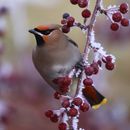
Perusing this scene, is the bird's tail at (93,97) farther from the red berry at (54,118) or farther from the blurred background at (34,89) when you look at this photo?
the blurred background at (34,89)

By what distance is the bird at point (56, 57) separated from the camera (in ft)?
4.65

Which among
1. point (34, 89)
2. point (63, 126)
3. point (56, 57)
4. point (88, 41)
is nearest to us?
point (88, 41)

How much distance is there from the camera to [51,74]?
1.46 meters

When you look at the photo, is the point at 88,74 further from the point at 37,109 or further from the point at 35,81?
the point at 35,81

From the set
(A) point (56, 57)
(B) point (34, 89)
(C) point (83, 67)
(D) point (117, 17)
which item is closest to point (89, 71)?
(C) point (83, 67)

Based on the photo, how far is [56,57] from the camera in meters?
1.47

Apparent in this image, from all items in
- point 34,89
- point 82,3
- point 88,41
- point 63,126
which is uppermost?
point 34,89

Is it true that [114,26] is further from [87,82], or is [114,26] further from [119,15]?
[87,82]

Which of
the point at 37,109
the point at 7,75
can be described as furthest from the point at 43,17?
the point at 7,75

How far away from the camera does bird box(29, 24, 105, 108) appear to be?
1418 mm

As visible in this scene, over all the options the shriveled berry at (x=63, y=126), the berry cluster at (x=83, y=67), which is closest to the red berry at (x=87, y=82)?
the berry cluster at (x=83, y=67)

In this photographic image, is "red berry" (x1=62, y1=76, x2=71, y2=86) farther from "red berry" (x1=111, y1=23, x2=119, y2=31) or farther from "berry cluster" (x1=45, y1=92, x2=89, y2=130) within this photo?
"red berry" (x1=111, y1=23, x2=119, y2=31)

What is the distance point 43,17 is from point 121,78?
1.65 metres

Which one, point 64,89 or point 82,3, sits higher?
point 82,3
